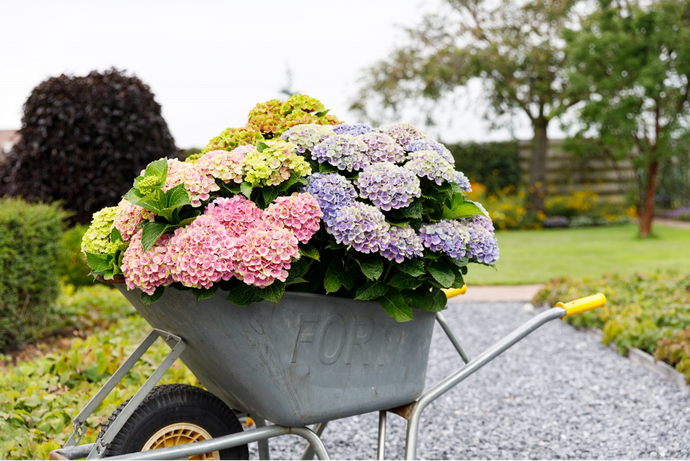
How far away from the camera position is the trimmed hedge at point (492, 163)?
14.5m

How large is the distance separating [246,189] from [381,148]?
417mm

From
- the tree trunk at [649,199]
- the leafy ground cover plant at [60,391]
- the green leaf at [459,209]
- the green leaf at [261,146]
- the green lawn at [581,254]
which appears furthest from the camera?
the tree trunk at [649,199]

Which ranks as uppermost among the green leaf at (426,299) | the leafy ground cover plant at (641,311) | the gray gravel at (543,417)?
the green leaf at (426,299)

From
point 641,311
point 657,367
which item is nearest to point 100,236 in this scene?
point 657,367

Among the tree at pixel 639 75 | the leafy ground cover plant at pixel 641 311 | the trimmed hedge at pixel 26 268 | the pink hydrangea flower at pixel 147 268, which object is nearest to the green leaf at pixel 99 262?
the pink hydrangea flower at pixel 147 268

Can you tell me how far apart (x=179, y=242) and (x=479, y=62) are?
11.9 metres

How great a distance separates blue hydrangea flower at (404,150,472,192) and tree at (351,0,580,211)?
36.5ft

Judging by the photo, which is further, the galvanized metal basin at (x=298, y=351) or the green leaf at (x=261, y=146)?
the green leaf at (x=261, y=146)

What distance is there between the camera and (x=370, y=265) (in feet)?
5.18

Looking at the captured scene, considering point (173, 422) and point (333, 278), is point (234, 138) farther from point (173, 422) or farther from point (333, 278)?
point (173, 422)

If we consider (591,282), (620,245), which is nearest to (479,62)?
(620,245)

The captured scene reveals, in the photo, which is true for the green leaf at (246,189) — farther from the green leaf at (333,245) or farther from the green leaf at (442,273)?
the green leaf at (442,273)

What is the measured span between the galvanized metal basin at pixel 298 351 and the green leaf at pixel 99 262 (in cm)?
8

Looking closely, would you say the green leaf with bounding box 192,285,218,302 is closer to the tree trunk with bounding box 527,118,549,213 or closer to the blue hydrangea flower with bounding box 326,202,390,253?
the blue hydrangea flower with bounding box 326,202,390,253
